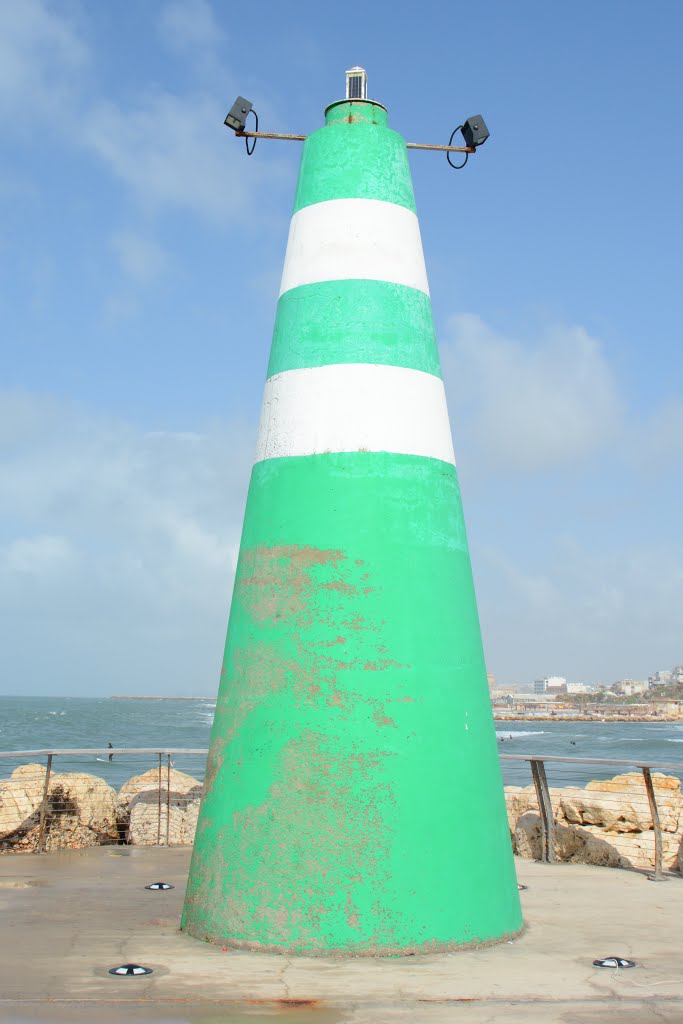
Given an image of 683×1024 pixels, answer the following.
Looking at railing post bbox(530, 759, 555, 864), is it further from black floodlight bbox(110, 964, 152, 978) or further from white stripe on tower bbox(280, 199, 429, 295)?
black floodlight bbox(110, 964, 152, 978)

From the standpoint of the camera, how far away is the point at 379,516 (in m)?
5.31

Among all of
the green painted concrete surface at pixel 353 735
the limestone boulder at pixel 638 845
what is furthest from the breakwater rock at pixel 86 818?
the limestone boulder at pixel 638 845

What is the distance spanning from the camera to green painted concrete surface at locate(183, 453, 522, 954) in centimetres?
476

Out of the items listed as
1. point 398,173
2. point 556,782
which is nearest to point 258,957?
point 398,173

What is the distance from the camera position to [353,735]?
194 inches

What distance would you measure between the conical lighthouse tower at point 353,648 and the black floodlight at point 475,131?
0.76 meters

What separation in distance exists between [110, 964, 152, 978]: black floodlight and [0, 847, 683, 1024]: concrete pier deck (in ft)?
0.19

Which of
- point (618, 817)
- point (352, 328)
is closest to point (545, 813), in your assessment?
point (352, 328)

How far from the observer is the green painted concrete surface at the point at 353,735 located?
476 cm

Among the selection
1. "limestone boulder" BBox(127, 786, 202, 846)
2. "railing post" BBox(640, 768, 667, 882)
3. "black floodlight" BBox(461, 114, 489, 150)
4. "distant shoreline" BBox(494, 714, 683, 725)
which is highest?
"distant shoreline" BBox(494, 714, 683, 725)

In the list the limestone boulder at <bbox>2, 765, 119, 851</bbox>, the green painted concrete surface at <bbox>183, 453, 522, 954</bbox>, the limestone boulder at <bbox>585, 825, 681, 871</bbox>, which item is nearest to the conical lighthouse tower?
the green painted concrete surface at <bbox>183, 453, 522, 954</bbox>

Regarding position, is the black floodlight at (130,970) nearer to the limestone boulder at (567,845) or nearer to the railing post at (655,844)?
the railing post at (655,844)

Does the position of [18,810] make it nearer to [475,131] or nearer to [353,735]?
[353,735]

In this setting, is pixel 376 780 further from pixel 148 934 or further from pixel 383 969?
pixel 148 934
